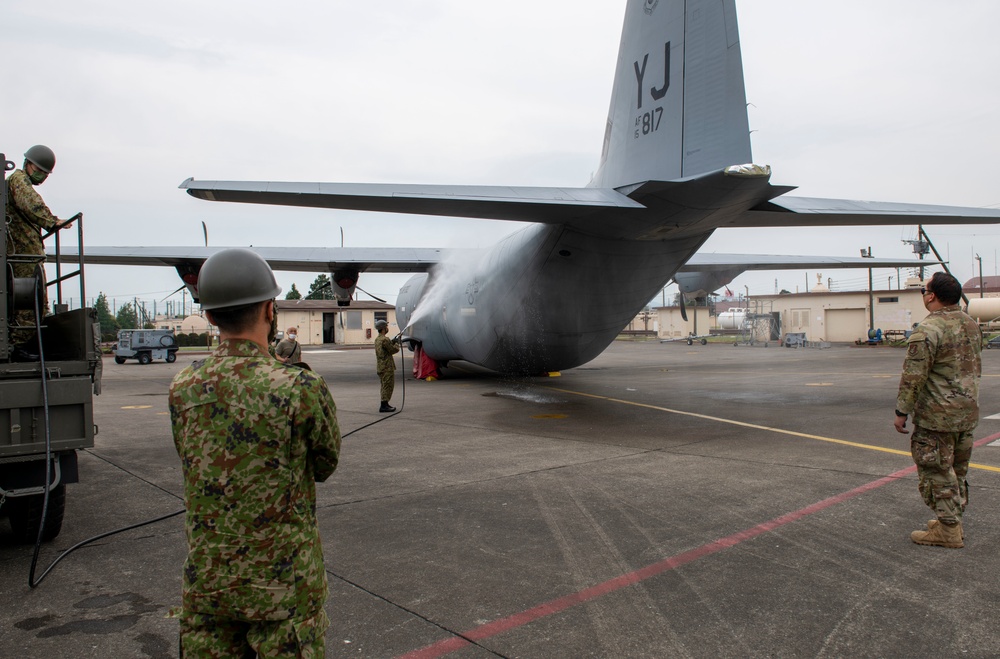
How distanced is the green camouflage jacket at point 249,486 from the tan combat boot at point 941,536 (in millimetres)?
4390

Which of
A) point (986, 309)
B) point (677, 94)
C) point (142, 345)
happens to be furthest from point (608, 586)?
point (986, 309)

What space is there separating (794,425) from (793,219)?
10.2ft

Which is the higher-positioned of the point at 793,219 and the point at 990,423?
the point at 793,219

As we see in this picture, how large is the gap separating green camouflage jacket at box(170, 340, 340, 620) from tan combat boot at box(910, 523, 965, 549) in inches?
173

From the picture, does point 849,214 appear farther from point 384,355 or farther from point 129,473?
point 129,473

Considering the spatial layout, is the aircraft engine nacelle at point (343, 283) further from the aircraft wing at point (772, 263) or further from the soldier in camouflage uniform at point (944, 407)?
the soldier in camouflage uniform at point (944, 407)

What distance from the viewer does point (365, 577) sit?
4.26 metres

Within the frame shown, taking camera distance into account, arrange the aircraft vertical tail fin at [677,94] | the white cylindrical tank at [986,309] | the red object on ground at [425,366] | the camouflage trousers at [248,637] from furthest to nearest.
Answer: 1. the white cylindrical tank at [986,309]
2. the red object on ground at [425,366]
3. the aircraft vertical tail fin at [677,94]
4. the camouflage trousers at [248,637]

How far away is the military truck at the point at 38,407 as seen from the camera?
4.45m

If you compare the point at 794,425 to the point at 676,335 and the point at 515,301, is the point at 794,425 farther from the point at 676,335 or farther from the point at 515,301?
the point at 676,335

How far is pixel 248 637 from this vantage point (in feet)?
6.85

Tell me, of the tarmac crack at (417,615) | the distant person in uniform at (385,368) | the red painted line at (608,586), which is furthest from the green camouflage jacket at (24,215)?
the distant person in uniform at (385,368)

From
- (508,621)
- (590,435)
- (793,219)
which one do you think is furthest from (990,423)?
(508,621)

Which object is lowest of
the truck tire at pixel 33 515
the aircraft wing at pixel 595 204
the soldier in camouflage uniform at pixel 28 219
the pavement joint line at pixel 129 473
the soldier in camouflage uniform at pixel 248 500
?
the pavement joint line at pixel 129 473
